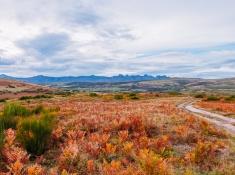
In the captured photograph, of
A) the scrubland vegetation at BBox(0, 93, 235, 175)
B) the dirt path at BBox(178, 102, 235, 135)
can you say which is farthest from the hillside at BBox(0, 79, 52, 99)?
the scrubland vegetation at BBox(0, 93, 235, 175)

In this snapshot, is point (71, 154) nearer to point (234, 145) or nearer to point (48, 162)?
point (48, 162)

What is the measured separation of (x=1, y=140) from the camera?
40.3ft

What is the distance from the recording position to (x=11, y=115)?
20.4 metres

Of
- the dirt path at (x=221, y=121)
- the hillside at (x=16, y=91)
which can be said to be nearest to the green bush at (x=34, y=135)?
the dirt path at (x=221, y=121)

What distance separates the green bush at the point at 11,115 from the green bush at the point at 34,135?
12.7 ft

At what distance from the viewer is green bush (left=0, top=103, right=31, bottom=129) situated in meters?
18.9

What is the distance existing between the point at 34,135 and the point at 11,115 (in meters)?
7.06

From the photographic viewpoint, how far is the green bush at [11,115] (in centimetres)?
1892

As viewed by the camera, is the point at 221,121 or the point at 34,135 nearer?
the point at 34,135

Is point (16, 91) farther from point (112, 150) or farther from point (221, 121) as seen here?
point (112, 150)

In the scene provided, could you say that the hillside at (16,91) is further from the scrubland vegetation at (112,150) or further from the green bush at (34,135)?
the green bush at (34,135)

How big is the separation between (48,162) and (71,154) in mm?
1264

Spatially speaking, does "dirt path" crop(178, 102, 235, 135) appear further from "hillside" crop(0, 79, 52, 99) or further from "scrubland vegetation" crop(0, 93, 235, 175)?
"hillside" crop(0, 79, 52, 99)

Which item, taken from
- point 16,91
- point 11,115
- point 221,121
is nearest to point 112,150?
point 11,115
